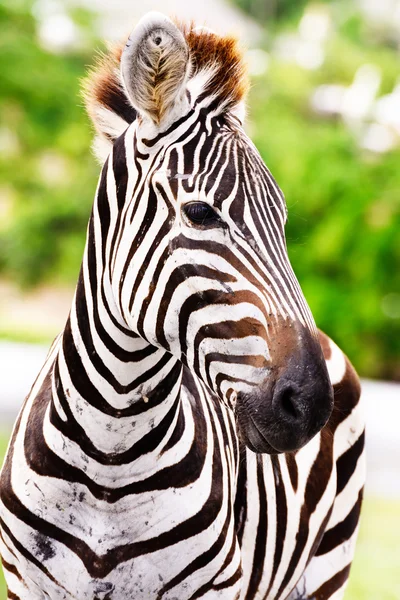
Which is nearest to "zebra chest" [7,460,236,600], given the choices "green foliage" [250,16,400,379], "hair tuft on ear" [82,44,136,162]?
"hair tuft on ear" [82,44,136,162]

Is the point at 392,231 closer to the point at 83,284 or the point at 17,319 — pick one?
the point at 17,319

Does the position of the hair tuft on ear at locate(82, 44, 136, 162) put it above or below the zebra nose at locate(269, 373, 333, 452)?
above

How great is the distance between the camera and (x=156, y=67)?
238 cm

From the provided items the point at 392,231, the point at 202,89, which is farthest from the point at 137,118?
the point at 392,231

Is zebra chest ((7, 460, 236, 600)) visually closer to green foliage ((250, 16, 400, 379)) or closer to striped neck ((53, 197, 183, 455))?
striped neck ((53, 197, 183, 455))

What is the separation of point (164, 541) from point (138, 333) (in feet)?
2.02

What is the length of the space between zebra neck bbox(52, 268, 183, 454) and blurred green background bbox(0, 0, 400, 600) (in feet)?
17.0

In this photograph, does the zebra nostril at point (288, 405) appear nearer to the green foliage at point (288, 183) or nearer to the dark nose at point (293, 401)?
the dark nose at point (293, 401)

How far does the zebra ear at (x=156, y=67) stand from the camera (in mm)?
2320

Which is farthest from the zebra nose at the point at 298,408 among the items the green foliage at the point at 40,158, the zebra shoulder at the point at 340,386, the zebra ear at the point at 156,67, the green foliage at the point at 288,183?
the green foliage at the point at 40,158

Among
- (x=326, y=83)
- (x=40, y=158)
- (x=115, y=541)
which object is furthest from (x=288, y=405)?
(x=326, y=83)

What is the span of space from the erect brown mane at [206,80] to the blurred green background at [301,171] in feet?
18.0

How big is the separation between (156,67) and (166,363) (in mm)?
840

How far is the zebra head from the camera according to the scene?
223 centimetres
